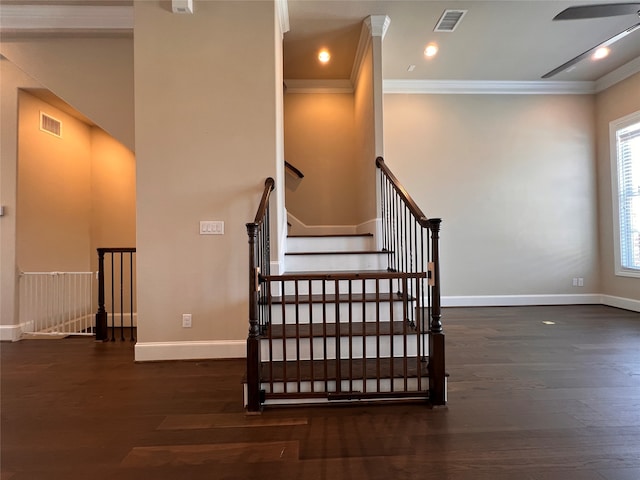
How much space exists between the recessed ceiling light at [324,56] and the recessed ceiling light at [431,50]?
1.21 metres

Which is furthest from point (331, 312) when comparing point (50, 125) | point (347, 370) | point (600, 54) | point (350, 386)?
point (600, 54)

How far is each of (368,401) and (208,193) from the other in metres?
2.12

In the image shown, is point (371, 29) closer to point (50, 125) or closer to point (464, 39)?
point (464, 39)

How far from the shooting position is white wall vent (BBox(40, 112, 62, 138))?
13.3 ft

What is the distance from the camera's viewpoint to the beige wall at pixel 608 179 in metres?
4.48

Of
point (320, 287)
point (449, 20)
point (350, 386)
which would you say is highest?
point (449, 20)

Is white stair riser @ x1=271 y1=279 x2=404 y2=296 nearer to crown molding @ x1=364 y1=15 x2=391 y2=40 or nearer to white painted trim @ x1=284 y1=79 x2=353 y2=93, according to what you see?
crown molding @ x1=364 y1=15 x2=391 y2=40

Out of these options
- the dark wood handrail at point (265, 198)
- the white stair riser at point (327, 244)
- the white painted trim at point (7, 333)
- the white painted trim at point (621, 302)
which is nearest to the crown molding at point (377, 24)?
the dark wood handrail at point (265, 198)

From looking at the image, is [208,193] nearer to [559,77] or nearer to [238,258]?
[238,258]

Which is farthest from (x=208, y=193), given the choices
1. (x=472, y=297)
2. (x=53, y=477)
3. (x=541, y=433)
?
(x=472, y=297)

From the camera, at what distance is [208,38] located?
289cm

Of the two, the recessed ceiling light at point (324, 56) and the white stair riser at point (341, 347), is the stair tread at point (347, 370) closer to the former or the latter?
the white stair riser at point (341, 347)

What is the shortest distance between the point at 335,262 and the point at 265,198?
3.28 ft

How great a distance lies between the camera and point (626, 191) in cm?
454
